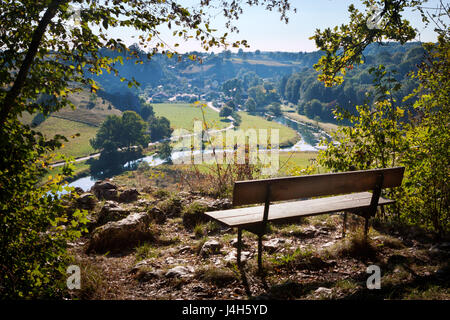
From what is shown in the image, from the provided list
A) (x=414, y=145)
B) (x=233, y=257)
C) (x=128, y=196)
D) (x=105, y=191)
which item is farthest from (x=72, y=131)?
(x=414, y=145)

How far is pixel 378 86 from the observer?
4.88m

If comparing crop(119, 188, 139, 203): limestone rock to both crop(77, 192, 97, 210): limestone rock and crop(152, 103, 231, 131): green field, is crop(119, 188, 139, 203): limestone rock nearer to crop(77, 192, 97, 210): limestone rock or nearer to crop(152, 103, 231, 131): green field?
crop(77, 192, 97, 210): limestone rock

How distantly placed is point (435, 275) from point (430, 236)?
1.36 meters

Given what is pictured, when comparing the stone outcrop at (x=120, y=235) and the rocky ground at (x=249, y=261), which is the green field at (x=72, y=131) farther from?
the rocky ground at (x=249, y=261)

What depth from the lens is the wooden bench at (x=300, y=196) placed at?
132 inches

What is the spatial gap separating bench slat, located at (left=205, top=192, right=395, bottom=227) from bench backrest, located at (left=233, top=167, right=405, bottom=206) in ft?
0.85

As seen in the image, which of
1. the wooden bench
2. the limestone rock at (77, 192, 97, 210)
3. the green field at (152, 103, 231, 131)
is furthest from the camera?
the green field at (152, 103, 231, 131)

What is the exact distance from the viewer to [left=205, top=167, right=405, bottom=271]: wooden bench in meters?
3.36

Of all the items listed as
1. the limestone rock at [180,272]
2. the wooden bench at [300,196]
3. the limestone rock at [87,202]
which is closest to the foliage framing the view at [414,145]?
the wooden bench at [300,196]

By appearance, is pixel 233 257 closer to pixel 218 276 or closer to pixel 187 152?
pixel 218 276

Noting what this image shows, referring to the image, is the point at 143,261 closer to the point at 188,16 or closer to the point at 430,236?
the point at 188,16

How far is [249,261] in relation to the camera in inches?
146

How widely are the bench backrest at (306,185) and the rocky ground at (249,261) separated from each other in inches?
30.3

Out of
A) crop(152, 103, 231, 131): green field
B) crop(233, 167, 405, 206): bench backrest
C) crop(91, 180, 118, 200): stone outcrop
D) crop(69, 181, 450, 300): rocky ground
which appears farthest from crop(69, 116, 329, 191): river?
crop(233, 167, 405, 206): bench backrest
